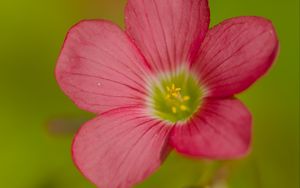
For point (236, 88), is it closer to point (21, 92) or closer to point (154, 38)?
point (154, 38)

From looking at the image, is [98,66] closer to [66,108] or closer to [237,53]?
[237,53]

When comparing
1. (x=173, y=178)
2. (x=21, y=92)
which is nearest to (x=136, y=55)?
(x=173, y=178)

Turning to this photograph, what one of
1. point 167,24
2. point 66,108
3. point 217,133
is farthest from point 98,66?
point 66,108

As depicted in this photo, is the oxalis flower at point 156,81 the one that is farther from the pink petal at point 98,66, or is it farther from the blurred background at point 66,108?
the blurred background at point 66,108

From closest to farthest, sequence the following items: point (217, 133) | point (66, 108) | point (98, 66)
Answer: point (217, 133)
point (98, 66)
point (66, 108)

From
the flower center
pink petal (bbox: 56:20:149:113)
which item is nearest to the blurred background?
the flower center

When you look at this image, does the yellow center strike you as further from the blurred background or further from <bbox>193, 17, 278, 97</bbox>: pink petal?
the blurred background
